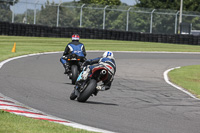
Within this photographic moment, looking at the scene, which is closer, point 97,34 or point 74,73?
point 74,73

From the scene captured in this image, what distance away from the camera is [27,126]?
6.41m

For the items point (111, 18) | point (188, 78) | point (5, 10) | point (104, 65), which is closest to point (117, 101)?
point (104, 65)

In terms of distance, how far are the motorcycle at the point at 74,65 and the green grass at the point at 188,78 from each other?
3.36m

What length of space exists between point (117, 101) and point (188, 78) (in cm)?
659

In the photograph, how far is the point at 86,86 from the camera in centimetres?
964

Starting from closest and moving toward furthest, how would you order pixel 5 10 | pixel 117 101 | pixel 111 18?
pixel 117 101 → pixel 5 10 → pixel 111 18

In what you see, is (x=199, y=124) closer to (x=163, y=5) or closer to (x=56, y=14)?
(x=56, y=14)

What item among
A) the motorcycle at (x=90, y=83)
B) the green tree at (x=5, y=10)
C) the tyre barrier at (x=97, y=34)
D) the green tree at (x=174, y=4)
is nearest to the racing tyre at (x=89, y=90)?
the motorcycle at (x=90, y=83)

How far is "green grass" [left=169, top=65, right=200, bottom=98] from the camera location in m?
13.5

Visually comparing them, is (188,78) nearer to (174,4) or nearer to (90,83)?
(90,83)

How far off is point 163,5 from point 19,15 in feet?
106

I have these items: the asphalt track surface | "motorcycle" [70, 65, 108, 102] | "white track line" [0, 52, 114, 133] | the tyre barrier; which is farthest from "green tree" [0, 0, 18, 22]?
"white track line" [0, 52, 114, 133]

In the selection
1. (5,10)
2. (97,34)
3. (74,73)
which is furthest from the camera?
(5,10)

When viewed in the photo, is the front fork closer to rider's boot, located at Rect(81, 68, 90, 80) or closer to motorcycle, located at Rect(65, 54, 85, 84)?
rider's boot, located at Rect(81, 68, 90, 80)
